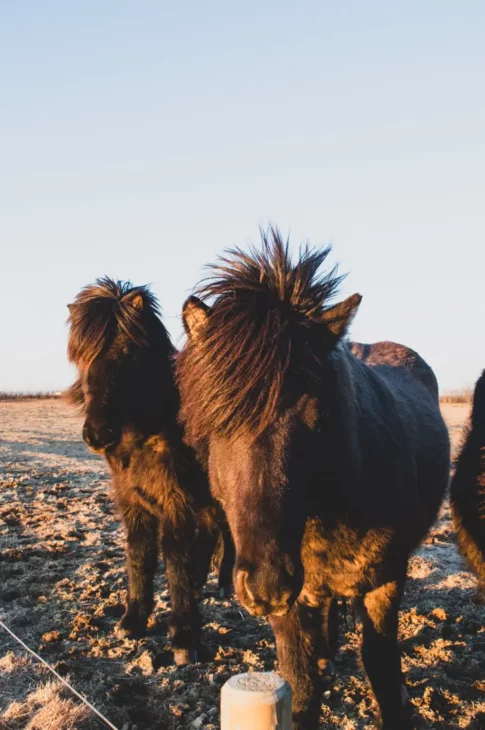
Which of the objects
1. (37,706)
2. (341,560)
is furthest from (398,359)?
(37,706)

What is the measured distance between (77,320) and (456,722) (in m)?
3.43

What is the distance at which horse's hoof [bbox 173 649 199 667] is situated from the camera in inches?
166

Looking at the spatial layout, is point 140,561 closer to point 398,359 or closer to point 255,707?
point 398,359

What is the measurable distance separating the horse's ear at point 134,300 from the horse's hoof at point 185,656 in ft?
7.65

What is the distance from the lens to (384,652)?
326 centimetres

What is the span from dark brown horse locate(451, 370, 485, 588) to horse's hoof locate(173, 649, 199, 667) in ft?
5.95

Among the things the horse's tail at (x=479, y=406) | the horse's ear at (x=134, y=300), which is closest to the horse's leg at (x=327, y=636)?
the horse's tail at (x=479, y=406)

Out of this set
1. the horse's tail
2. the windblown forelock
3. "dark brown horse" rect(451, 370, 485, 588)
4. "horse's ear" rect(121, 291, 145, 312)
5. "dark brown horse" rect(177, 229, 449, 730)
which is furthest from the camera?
"horse's ear" rect(121, 291, 145, 312)

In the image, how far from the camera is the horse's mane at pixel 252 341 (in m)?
2.41

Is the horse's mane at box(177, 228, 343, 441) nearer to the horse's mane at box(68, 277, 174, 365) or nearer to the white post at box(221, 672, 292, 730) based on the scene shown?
the white post at box(221, 672, 292, 730)

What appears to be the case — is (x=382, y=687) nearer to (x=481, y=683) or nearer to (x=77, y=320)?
(x=481, y=683)

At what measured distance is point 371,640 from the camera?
128 inches

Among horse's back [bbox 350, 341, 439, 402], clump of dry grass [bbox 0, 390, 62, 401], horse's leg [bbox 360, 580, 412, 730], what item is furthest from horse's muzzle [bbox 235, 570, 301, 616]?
clump of dry grass [bbox 0, 390, 62, 401]

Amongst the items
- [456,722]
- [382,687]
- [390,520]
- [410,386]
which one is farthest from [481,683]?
[410,386]
